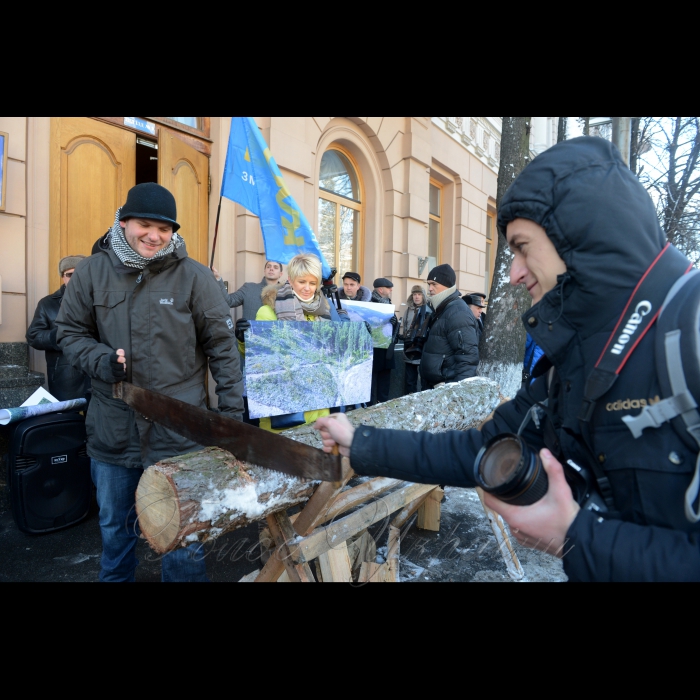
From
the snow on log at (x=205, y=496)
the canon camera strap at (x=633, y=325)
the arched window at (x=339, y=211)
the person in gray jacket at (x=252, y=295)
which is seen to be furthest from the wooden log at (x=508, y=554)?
the arched window at (x=339, y=211)

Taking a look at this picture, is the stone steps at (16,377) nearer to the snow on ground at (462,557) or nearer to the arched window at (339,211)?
the snow on ground at (462,557)

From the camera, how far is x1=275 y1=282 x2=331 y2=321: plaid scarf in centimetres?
345

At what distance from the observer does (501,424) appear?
5.14 ft

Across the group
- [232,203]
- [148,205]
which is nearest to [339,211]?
[232,203]

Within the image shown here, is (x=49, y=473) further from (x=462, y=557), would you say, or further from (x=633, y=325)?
(x=633, y=325)

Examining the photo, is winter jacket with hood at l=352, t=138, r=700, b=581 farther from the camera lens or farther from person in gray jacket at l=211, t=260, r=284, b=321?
person in gray jacket at l=211, t=260, r=284, b=321

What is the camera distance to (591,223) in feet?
3.77

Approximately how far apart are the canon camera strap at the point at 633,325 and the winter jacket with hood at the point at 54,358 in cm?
415

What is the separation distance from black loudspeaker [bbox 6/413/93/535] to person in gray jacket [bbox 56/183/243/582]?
4.44ft

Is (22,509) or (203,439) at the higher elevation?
→ (203,439)

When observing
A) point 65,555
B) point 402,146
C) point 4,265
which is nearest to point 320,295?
point 65,555

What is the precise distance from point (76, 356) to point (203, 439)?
31.5 inches

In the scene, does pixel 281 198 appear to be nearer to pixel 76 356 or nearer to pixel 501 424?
pixel 76 356

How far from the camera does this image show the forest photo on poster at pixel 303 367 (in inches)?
118
